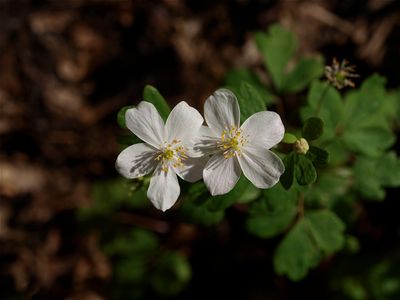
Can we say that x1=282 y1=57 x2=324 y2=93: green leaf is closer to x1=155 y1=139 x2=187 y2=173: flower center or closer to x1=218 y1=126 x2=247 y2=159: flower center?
x1=218 y1=126 x2=247 y2=159: flower center

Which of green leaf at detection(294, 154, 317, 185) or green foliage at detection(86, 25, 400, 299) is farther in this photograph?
green foliage at detection(86, 25, 400, 299)

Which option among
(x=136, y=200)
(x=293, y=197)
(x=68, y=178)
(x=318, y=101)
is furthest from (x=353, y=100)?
(x=68, y=178)

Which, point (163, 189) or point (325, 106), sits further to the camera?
point (325, 106)

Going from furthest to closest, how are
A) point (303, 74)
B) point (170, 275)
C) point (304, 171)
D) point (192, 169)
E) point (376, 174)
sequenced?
point (170, 275) < point (303, 74) < point (376, 174) < point (192, 169) < point (304, 171)

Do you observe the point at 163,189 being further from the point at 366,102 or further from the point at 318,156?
the point at 366,102

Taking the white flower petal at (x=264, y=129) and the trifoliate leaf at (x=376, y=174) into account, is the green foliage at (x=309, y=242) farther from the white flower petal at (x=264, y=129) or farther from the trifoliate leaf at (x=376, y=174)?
Answer: the white flower petal at (x=264, y=129)

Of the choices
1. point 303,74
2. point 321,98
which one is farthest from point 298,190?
point 303,74

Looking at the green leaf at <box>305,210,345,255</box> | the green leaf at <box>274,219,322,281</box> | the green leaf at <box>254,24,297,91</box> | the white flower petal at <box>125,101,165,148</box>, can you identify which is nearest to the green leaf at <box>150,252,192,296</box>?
the green leaf at <box>274,219,322,281</box>
